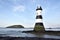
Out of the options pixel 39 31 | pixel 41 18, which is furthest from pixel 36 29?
pixel 41 18

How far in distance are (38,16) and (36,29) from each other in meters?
3.92

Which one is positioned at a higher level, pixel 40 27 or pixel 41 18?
pixel 41 18

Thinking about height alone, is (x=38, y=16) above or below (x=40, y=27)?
above

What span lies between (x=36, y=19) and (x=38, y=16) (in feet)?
3.44

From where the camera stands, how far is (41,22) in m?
37.7

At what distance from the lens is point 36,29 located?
3881 centimetres

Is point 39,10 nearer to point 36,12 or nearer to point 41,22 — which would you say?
point 36,12

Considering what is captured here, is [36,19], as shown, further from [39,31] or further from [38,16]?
[39,31]

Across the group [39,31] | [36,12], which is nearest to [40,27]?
[39,31]

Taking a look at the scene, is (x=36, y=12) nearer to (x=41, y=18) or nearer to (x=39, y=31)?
(x=41, y=18)

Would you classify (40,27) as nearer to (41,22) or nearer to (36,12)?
(41,22)

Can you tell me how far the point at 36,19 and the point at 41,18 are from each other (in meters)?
1.45

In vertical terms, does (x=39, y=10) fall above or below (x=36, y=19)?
above

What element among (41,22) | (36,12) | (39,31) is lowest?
(39,31)
